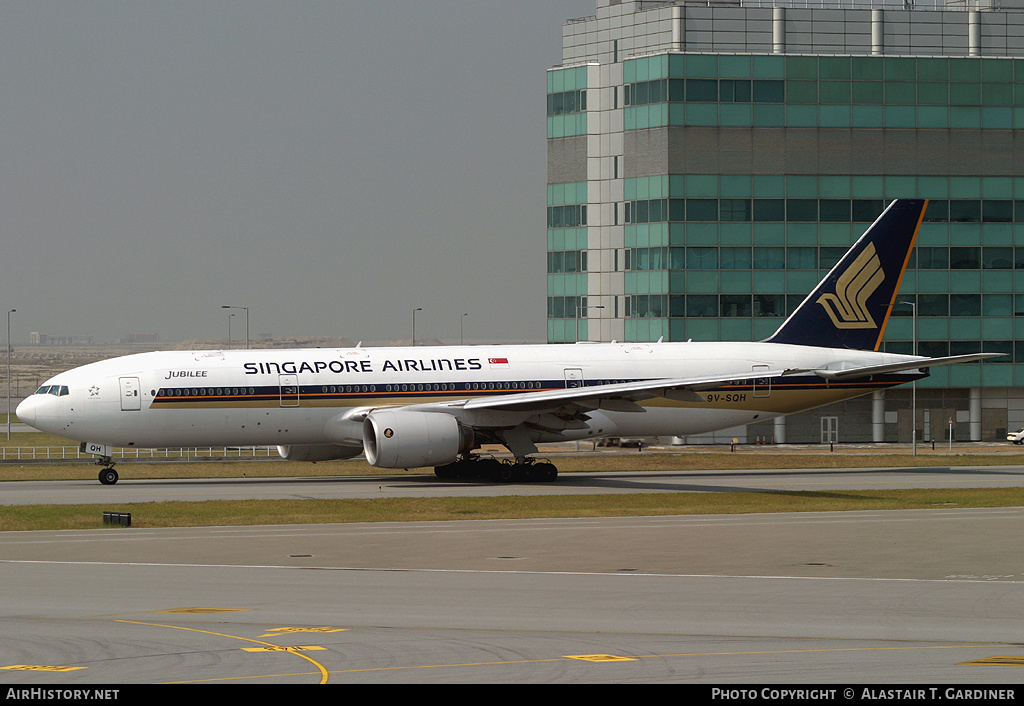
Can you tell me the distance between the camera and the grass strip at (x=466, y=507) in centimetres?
3136

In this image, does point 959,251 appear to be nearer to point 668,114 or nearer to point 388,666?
point 668,114

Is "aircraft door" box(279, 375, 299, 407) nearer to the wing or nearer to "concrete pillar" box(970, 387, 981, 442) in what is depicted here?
the wing

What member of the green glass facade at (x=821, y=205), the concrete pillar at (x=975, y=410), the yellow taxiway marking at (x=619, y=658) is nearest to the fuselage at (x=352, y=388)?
the yellow taxiway marking at (x=619, y=658)

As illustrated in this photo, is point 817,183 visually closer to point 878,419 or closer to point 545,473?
point 878,419

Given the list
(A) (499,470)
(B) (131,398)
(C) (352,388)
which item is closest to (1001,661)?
(A) (499,470)

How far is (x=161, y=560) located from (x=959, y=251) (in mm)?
71883

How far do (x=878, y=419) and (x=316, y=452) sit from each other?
50092 millimetres

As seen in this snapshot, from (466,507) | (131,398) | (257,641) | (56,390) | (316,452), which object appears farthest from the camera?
(316,452)

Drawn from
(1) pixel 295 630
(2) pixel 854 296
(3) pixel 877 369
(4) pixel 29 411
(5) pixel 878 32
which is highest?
(5) pixel 878 32

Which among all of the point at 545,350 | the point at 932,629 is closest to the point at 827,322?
the point at 545,350

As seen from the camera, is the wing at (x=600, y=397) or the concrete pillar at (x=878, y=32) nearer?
the wing at (x=600, y=397)

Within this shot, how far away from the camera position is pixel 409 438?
41656mm

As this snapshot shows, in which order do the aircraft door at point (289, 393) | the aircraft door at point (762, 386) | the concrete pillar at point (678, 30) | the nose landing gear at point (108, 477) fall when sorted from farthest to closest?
the concrete pillar at point (678, 30) → the aircraft door at point (762, 386) → the nose landing gear at point (108, 477) → the aircraft door at point (289, 393)

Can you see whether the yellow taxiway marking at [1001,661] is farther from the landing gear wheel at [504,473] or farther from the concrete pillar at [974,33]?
the concrete pillar at [974,33]
